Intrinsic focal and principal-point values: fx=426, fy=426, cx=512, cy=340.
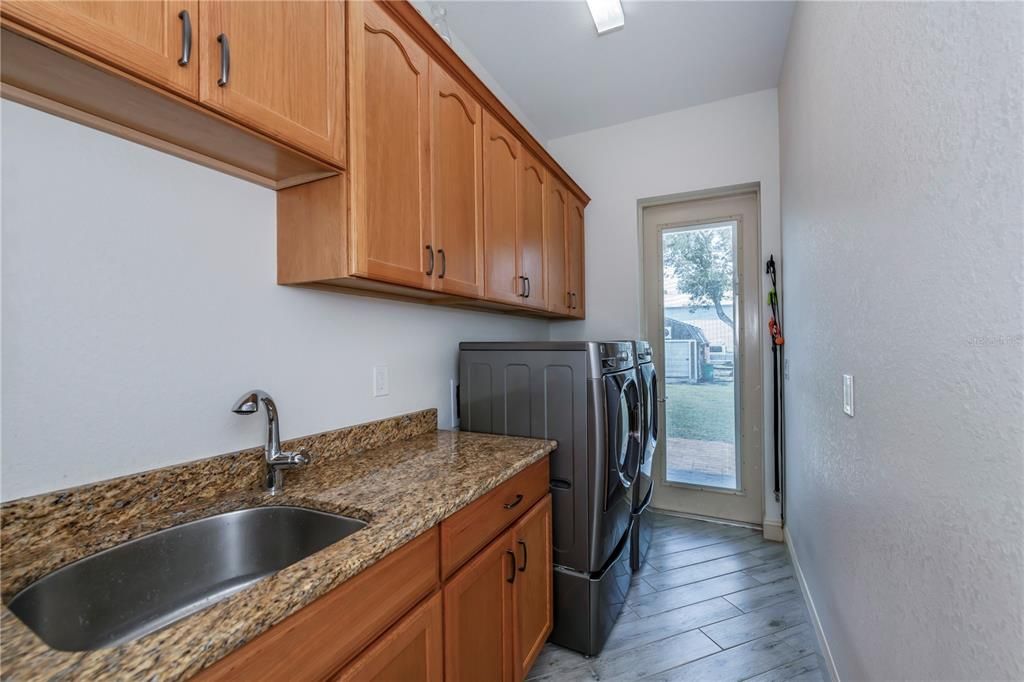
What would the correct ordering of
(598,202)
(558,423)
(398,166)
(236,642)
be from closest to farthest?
(236,642), (398,166), (558,423), (598,202)

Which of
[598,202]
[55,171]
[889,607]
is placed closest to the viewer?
[55,171]

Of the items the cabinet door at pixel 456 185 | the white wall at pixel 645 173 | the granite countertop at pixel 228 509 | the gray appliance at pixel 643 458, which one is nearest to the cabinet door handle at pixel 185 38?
the cabinet door at pixel 456 185

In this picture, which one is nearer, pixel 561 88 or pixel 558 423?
pixel 558 423

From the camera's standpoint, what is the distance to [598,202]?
322cm

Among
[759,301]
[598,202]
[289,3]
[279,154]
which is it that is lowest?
[759,301]

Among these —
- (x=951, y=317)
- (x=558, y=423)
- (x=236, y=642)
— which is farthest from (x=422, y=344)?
(x=951, y=317)

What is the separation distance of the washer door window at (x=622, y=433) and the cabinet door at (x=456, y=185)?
2.38ft

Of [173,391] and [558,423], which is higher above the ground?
[173,391]

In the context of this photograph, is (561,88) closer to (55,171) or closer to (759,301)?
(759,301)

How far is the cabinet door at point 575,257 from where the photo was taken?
2.86 metres

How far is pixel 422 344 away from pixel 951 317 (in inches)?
67.5

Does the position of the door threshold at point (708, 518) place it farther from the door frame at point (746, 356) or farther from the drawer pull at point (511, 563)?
the drawer pull at point (511, 563)

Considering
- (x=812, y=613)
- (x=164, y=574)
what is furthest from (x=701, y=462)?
(x=164, y=574)

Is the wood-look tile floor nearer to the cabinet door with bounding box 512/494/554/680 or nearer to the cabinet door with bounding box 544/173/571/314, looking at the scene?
the cabinet door with bounding box 512/494/554/680
